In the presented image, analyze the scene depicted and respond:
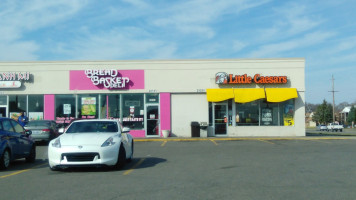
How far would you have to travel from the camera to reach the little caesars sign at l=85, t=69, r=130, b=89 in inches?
1035

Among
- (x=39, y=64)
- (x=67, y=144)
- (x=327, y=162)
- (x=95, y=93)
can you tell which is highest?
(x=39, y=64)

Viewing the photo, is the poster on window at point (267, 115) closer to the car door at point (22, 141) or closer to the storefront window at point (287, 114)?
the storefront window at point (287, 114)

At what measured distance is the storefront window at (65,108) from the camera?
26.4m

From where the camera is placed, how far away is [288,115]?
1060 inches

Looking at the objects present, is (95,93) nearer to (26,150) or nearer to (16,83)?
(16,83)

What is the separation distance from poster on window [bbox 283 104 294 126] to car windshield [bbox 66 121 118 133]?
17.4 meters

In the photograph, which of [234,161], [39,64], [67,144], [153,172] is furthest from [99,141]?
[39,64]

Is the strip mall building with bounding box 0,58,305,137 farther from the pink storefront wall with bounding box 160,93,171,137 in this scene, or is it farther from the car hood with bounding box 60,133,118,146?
the car hood with bounding box 60,133,118,146

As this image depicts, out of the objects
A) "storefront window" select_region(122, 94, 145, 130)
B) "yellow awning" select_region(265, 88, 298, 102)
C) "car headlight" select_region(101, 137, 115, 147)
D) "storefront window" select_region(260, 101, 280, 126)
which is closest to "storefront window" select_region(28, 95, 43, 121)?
"storefront window" select_region(122, 94, 145, 130)

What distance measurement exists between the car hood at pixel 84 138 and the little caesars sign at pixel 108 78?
1534 cm

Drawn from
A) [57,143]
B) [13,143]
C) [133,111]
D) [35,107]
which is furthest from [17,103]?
[57,143]

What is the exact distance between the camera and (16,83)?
26.2 metres

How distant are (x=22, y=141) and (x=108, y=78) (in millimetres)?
14241

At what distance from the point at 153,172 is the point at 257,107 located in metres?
17.8
